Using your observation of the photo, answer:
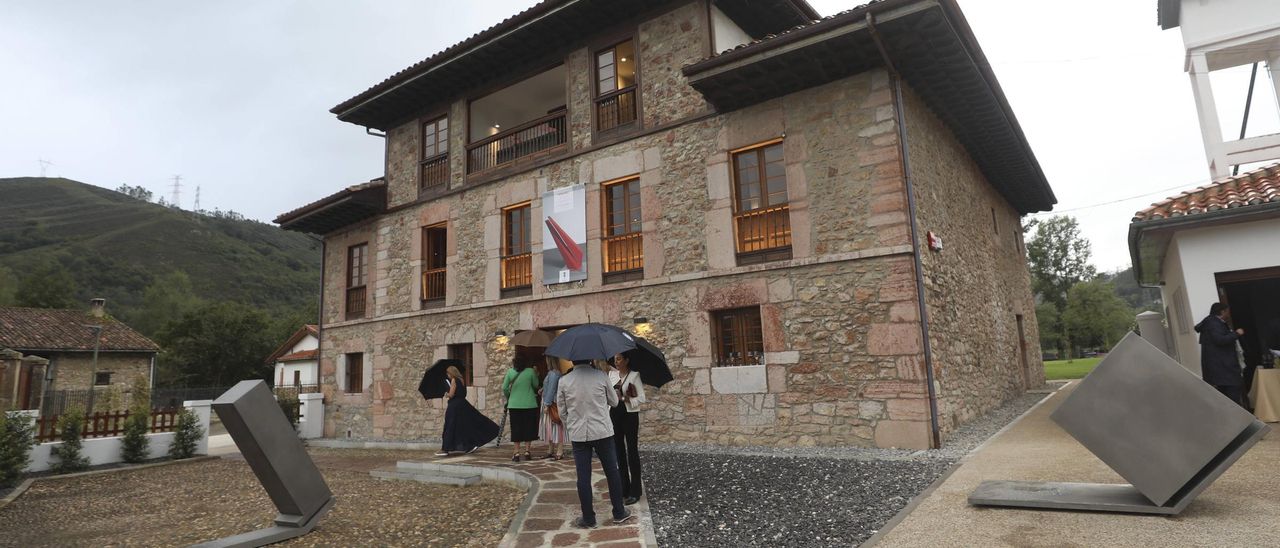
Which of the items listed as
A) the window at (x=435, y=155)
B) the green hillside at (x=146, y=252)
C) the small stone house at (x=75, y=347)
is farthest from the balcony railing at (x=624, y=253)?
the green hillside at (x=146, y=252)

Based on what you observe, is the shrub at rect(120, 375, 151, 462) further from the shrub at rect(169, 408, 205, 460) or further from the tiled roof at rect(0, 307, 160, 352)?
the tiled roof at rect(0, 307, 160, 352)

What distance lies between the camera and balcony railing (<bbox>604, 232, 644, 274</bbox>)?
32.1 ft

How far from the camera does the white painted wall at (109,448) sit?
948 centimetres

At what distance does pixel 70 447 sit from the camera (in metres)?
9.65

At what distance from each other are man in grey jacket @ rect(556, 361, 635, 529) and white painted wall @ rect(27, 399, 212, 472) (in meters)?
7.35

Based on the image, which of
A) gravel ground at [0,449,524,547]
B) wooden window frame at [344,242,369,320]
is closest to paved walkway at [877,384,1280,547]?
gravel ground at [0,449,524,547]

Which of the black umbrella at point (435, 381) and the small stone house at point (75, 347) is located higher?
the small stone house at point (75, 347)

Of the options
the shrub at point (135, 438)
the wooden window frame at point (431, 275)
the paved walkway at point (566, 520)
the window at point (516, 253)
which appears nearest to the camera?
the paved walkway at point (566, 520)

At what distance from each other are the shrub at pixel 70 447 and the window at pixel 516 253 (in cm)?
706

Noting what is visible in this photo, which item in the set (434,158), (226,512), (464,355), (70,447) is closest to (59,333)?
(70,447)

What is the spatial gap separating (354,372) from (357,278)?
2.19 metres

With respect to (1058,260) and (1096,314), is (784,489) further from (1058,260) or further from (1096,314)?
(1058,260)

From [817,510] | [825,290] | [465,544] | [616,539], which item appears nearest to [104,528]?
[465,544]

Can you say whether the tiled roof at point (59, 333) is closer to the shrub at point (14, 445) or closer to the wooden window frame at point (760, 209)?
the shrub at point (14, 445)
